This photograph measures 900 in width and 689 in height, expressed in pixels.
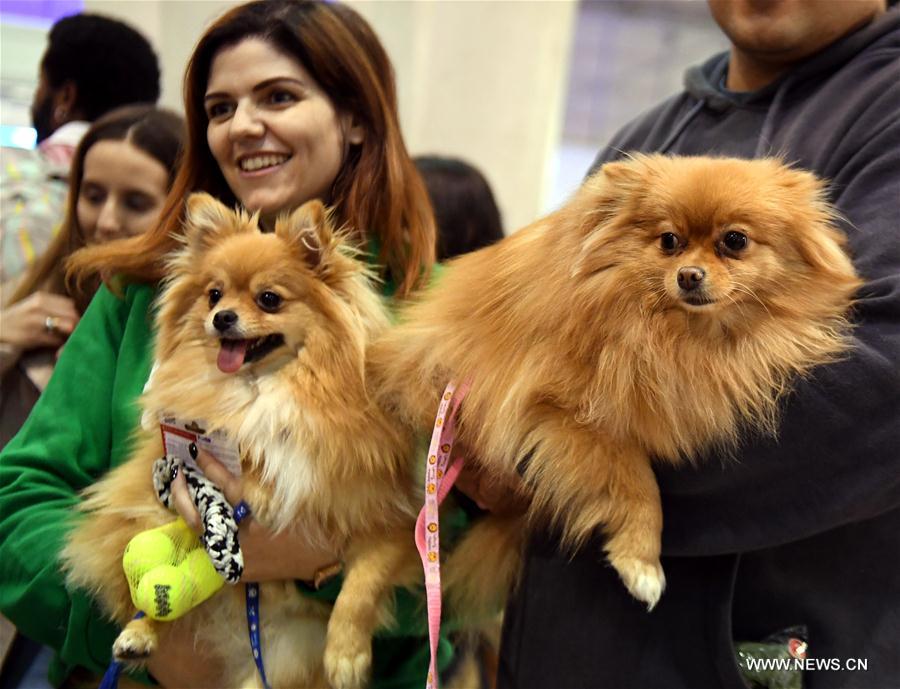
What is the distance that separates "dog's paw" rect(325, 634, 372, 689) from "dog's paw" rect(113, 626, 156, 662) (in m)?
0.29

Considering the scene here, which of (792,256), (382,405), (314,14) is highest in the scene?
(314,14)

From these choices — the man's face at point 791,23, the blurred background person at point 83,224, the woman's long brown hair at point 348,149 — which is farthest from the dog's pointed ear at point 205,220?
the man's face at point 791,23

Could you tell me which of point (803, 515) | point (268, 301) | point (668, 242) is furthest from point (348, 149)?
point (803, 515)

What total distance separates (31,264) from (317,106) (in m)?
0.90

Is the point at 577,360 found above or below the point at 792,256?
below

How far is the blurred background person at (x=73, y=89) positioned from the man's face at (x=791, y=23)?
65.2 inches

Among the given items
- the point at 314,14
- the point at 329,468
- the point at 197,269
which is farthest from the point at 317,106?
the point at 329,468

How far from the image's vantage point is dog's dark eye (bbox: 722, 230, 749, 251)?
1147 millimetres

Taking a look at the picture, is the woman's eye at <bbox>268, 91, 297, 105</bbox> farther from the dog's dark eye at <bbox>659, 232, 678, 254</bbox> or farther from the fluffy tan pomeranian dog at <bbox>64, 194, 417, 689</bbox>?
the dog's dark eye at <bbox>659, 232, 678, 254</bbox>

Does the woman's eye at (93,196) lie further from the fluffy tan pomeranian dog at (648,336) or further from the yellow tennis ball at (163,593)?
the fluffy tan pomeranian dog at (648,336)

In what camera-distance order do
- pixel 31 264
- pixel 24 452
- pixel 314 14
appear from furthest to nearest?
pixel 31 264, pixel 314 14, pixel 24 452

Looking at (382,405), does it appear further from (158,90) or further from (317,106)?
(158,90)

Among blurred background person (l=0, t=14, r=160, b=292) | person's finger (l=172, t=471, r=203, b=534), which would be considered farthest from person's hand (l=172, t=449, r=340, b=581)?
blurred background person (l=0, t=14, r=160, b=292)

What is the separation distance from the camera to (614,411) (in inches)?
45.5
